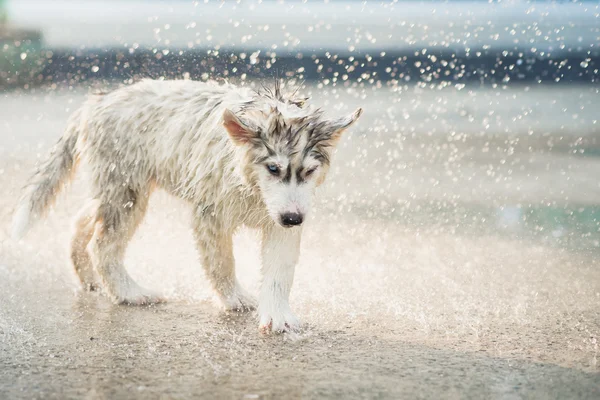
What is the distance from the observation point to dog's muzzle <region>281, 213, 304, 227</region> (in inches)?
192

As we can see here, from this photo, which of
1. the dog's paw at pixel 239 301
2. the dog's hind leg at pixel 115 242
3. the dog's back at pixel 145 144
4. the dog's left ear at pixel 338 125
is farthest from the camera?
the dog's hind leg at pixel 115 242

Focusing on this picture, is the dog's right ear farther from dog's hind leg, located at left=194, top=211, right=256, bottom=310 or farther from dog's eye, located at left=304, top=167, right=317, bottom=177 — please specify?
dog's hind leg, located at left=194, top=211, right=256, bottom=310

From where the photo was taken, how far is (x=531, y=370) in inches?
179

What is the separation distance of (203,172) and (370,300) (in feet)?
4.61

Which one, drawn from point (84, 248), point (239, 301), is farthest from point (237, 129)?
point (84, 248)

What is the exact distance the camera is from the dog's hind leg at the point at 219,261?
5.56 m

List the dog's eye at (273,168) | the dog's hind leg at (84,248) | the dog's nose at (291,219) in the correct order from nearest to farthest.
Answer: the dog's nose at (291,219) → the dog's eye at (273,168) → the dog's hind leg at (84,248)

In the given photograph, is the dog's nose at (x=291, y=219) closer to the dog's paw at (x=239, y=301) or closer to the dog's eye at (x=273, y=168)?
the dog's eye at (x=273, y=168)

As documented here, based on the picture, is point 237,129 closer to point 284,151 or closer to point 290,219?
point 284,151

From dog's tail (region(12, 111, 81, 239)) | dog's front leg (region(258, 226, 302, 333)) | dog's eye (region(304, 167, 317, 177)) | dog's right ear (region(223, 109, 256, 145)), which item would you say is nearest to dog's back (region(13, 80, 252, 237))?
dog's tail (region(12, 111, 81, 239))

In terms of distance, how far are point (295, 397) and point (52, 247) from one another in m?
3.82

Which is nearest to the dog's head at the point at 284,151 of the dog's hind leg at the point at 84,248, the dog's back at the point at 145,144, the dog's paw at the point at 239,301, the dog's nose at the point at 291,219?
the dog's nose at the point at 291,219

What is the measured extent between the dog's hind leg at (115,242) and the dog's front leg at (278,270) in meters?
0.99

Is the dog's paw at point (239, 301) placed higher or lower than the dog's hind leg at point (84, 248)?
lower
